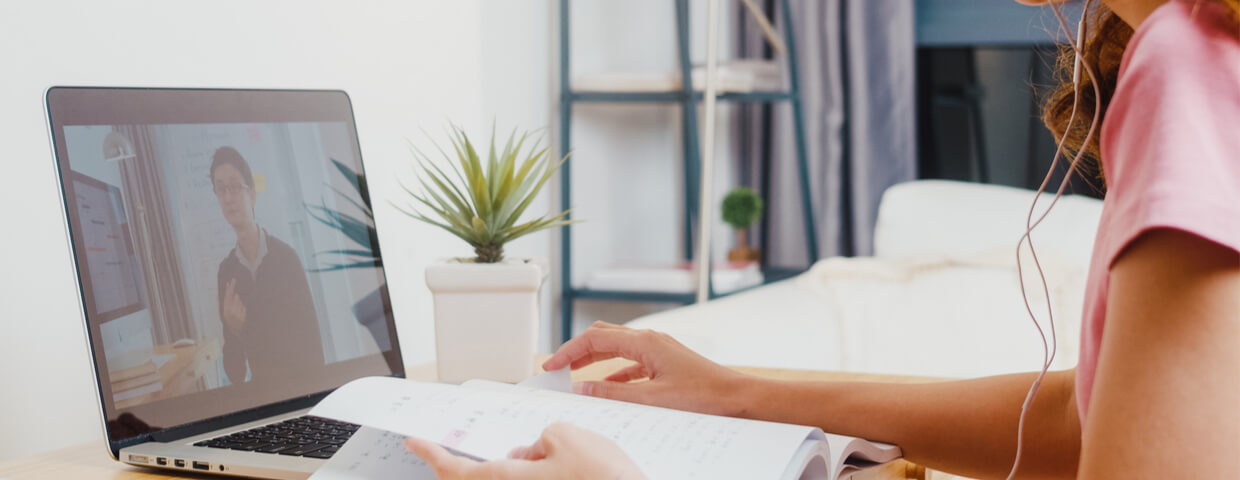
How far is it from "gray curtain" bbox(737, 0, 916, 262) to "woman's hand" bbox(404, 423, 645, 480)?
2043mm

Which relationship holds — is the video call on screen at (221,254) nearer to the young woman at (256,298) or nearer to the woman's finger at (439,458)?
the young woman at (256,298)

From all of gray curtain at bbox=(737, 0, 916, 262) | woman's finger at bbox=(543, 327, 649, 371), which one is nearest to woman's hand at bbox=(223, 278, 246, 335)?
woman's finger at bbox=(543, 327, 649, 371)

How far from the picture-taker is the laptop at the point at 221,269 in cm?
59

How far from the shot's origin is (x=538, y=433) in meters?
0.49

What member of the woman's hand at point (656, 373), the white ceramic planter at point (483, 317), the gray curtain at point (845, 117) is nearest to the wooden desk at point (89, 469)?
the woman's hand at point (656, 373)

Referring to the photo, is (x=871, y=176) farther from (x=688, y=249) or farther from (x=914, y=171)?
(x=688, y=249)

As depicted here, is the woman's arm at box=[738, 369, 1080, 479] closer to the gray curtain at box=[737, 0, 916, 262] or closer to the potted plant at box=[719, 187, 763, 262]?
the potted plant at box=[719, 187, 763, 262]

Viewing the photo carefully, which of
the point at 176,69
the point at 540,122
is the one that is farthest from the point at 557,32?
the point at 176,69

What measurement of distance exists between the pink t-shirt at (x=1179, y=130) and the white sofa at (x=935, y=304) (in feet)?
3.17

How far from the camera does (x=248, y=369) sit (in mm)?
664

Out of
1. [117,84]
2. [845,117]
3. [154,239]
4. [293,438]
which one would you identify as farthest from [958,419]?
[845,117]

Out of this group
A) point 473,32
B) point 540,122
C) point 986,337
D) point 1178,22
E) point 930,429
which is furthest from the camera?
point 540,122

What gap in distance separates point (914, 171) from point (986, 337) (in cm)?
87

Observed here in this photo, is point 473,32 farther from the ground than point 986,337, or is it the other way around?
point 473,32
